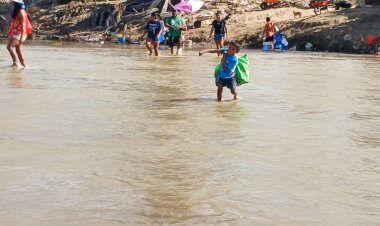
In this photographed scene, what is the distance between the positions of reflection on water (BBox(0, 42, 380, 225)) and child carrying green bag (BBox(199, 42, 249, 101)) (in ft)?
1.14

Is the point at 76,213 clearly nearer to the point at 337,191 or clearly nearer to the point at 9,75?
the point at 337,191

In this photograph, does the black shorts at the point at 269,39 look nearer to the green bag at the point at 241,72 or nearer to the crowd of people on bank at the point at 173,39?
the crowd of people on bank at the point at 173,39

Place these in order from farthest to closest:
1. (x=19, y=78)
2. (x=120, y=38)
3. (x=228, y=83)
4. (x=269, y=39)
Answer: (x=120, y=38) → (x=269, y=39) → (x=19, y=78) → (x=228, y=83)

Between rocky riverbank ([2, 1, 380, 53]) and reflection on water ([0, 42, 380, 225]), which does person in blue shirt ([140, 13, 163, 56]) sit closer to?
rocky riverbank ([2, 1, 380, 53])

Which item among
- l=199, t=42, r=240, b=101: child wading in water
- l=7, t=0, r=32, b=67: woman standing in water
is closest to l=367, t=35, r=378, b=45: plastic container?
l=7, t=0, r=32, b=67: woman standing in water

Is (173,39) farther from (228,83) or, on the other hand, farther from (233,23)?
(228,83)

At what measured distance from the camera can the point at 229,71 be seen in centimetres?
1082

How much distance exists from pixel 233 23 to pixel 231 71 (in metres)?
22.3

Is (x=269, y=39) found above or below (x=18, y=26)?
below

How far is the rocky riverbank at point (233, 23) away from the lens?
2734cm

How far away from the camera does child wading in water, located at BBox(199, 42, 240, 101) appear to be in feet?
35.0

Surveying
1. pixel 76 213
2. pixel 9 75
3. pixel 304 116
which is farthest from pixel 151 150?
pixel 9 75

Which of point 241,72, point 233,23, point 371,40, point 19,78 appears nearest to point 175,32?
point 371,40

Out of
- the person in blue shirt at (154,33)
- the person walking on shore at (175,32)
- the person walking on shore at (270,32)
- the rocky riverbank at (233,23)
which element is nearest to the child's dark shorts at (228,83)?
the person in blue shirt at (154,33)
